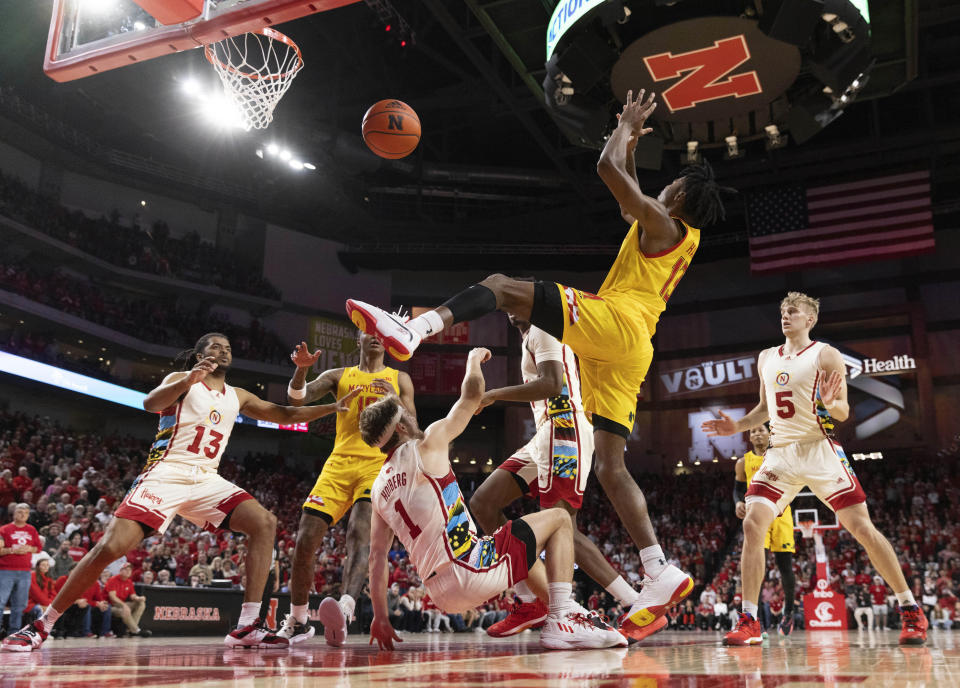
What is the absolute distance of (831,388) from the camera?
15.9 ft

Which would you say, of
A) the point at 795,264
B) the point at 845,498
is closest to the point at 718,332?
the point at 795,264

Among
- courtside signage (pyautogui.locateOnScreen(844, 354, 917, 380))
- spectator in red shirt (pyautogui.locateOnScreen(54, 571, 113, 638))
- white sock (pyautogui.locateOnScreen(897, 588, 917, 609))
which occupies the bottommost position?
spectator in red shirt (pyautogui.locateOnScreen(54, 571, 113, 638))

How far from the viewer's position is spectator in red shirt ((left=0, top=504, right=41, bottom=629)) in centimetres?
817

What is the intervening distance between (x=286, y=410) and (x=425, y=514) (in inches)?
84.2

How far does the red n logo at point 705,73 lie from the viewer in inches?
420

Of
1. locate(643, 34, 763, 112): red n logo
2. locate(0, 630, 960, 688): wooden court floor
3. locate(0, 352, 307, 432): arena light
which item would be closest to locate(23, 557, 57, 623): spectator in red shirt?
locate(0, 630, 960, 688): wooden court floor

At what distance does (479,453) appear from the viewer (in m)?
28.8

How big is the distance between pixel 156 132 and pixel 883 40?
777 inches

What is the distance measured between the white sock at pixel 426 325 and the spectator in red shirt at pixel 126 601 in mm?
8151

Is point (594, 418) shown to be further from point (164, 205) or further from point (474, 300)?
point (164, 205)

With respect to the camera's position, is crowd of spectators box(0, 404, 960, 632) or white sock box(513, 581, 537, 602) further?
crowd of spectators box(0, 404, 960, 632)

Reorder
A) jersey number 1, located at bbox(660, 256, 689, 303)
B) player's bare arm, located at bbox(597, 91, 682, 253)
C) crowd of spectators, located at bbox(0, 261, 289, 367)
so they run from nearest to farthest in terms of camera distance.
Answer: player's bare arm, located at bbox(597, 91, 682, 253)
jersey number 1, located at bbox(660, 256, 689, 303)
crowd of spectators, located at bbox(0, 261, 289, 367)

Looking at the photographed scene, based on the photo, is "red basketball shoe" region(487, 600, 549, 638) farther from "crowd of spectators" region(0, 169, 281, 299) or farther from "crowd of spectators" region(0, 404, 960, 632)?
"crowd of spectators" region(0, 169, 281, 299)

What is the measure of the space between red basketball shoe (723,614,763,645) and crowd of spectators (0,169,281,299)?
69.5 feet
